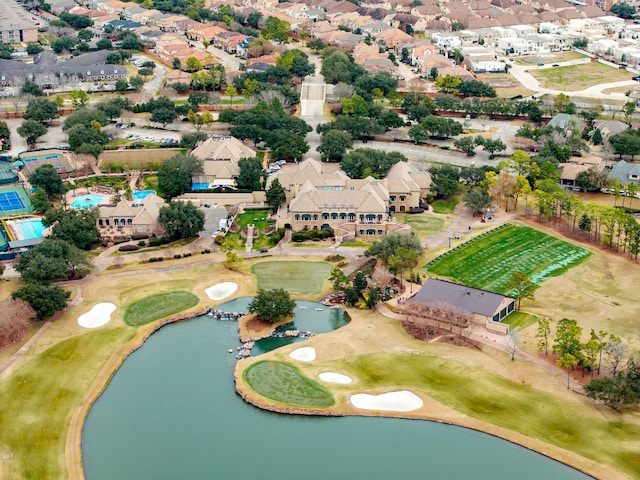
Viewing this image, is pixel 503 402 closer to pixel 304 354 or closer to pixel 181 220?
pixel 304 354

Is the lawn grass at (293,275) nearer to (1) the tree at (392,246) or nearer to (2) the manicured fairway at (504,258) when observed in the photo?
(1) the tree at (392,246)

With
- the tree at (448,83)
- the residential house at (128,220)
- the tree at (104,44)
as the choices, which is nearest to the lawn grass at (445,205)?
the residential house at (128,220)

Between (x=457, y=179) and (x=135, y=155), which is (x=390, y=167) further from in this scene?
(x=135, y=155)

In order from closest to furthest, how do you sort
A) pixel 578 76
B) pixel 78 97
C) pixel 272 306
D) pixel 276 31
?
1. pixel 272 306
2. pixel 78 97
3. pixel 578 76
4. pixel 276 31

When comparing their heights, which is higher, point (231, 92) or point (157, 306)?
point (231, 92)

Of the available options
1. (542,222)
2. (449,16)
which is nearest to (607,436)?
(542,222)

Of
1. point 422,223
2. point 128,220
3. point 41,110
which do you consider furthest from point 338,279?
point 41,110
